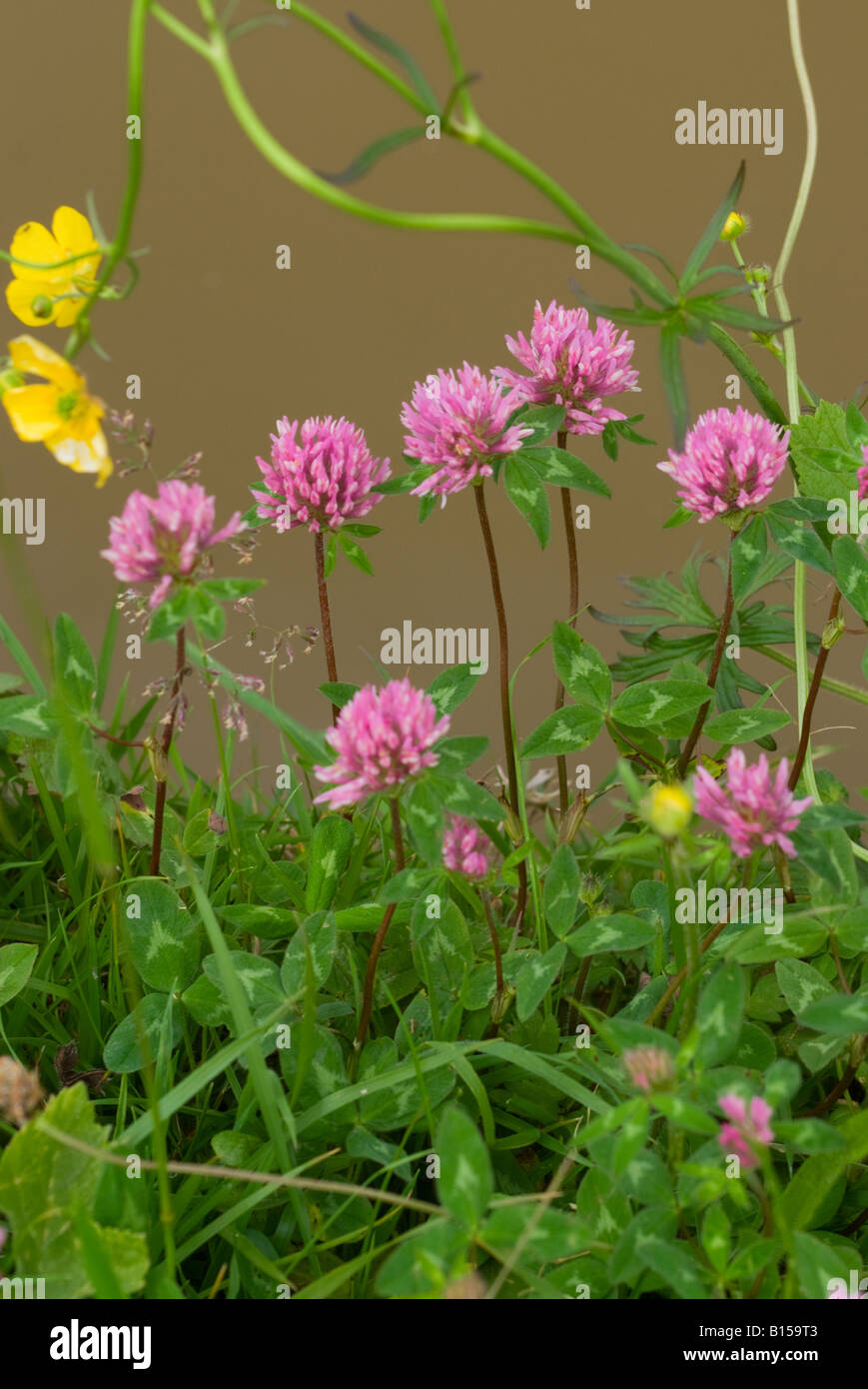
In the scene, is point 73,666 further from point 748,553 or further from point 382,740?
point 748,553

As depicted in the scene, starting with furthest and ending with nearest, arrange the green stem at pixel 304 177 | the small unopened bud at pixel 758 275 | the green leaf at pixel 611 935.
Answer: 1. the small unopened bud at pixel 758 275
2. the green leaf at pixel 611 935
3. the green stem at pixel 304 177

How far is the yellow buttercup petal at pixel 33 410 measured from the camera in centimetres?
52

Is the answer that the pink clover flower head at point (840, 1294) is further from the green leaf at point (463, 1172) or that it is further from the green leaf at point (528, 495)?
the green leaf at point (528, 495)

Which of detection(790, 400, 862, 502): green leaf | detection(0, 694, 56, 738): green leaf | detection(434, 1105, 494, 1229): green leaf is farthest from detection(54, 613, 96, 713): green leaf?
detection(790, 400, 862, 502): green leaf

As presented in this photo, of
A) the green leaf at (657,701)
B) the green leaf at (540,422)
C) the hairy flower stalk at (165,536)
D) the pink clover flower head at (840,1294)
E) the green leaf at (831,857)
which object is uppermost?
the green leaf at (540,422)

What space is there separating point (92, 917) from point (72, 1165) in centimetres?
26

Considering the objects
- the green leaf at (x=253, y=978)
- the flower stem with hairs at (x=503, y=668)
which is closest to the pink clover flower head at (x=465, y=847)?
the flower stem with hairs at (x=503, y=668)

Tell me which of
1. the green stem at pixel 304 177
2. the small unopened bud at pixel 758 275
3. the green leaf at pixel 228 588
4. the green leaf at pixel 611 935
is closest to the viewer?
the green stem at pixel 304 177

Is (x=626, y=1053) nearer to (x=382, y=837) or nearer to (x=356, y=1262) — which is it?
(x=356, y=1262)

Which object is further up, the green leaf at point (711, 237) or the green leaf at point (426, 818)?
the green leaf at point (711, 237)

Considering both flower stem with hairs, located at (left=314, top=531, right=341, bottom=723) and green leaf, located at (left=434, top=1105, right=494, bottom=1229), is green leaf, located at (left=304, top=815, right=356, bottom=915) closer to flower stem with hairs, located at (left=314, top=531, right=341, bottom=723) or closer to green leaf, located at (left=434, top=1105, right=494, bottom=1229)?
flower stem with hairs, located at (left=314, top=531, right=341, bottom=723)

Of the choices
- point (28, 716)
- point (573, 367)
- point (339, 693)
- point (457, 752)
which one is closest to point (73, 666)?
point (28, 716)

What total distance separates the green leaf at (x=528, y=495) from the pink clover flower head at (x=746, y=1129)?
0.37 m
